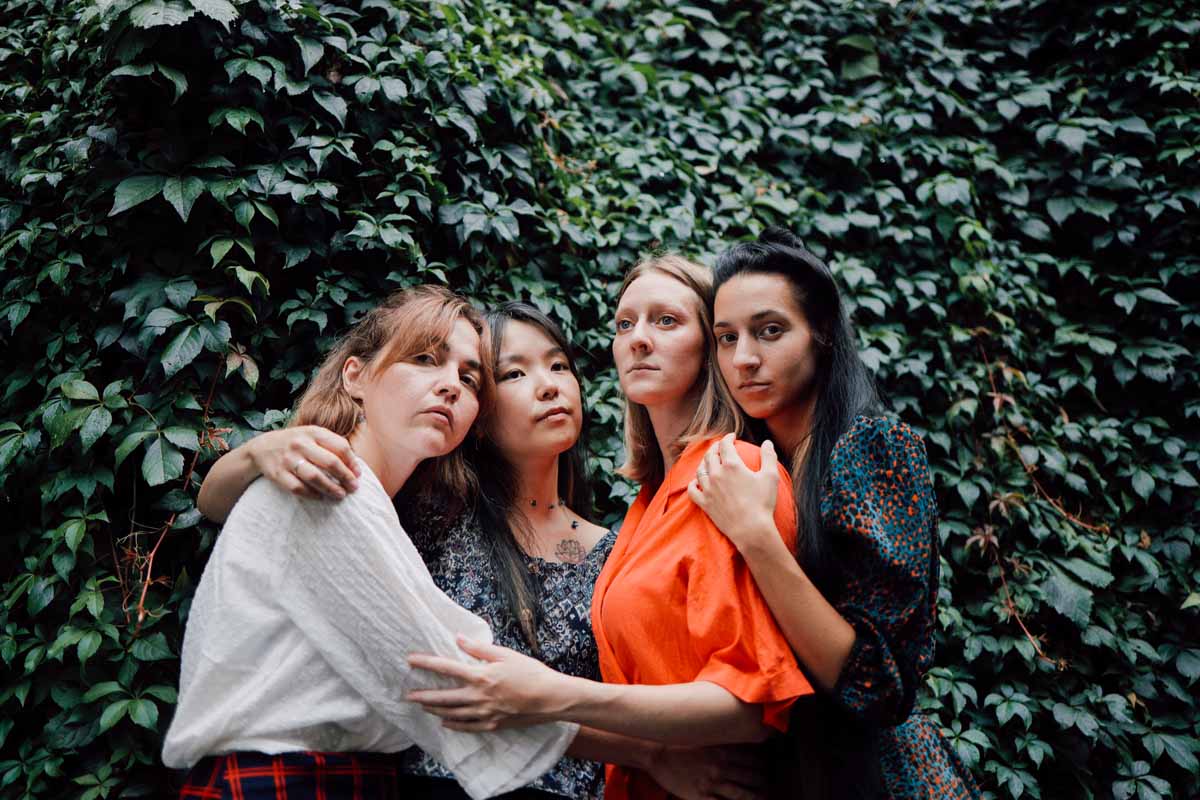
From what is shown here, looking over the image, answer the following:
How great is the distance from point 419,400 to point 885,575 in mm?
1374

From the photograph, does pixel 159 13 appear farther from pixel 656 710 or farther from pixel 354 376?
pixel 656 710

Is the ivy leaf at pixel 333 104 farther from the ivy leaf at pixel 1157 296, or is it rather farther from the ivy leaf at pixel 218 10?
the ivy leaf at pixel 1157 296

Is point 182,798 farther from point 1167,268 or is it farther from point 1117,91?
point 1117,91

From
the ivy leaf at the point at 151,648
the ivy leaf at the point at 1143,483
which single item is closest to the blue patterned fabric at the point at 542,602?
the ivy leaf at the point at 151,648

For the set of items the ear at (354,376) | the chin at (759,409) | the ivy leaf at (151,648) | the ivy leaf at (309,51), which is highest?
the ivy leaf at (309,51)

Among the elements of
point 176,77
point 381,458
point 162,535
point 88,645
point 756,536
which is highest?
point 176,77

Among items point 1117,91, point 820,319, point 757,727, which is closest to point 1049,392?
point 1117,91

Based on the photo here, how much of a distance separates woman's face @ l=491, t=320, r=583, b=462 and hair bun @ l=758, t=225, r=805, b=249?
861 millimetres

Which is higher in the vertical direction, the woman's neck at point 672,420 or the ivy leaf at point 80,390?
the woman's neck at point 672,420

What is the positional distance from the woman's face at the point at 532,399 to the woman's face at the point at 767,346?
68 cm

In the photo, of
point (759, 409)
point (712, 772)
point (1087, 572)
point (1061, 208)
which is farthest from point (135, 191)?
point (1061, 208)

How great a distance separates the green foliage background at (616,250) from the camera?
2.61m

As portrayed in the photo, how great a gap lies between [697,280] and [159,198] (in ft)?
6.18

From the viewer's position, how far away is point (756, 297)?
7.39 feet
